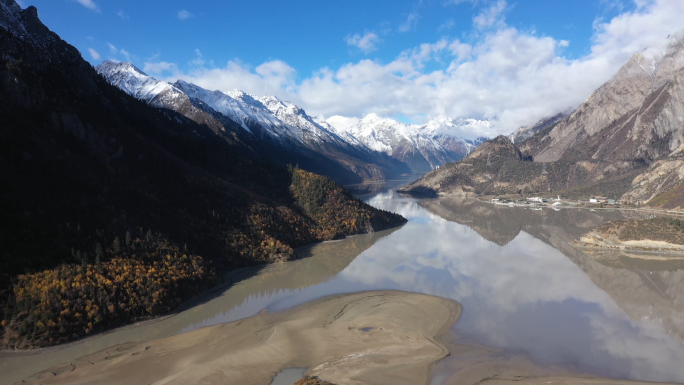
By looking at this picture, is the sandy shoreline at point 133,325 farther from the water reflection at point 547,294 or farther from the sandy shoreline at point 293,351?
the water reflection at point 547,294

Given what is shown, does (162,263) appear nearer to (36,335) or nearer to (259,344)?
(36,335)

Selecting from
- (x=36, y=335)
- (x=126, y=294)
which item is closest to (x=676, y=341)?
(x=126, y=294)

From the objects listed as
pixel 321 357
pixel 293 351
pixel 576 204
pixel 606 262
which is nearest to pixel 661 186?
pixel 576 204

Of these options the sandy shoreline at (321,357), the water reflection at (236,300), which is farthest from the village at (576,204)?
the sandy shoreline at (321,357)

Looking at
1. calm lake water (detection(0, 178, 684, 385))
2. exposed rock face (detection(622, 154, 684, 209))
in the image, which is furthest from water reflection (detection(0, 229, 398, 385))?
exposed rock face (detection(622, 154, 684, 209))

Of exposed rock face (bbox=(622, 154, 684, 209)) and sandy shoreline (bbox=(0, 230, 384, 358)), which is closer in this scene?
sandy shoreline (bbox=(0, 230, 384, 358))

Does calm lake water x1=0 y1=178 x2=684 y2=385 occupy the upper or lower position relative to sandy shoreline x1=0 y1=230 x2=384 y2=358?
lower

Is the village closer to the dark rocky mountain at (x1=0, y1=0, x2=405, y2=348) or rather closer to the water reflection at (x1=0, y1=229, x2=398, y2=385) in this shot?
the dark rocky mountain at (x1=0, y1=0, x2=405, y2=348)
